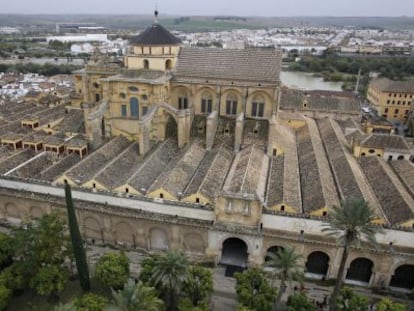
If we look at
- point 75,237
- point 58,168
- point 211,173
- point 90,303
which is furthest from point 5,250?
point 211,173

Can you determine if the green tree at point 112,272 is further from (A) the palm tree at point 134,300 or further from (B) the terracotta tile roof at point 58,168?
(B) the terracotta tile roof at point 58,168

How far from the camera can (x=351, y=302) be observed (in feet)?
81.7

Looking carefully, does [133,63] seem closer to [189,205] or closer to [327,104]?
[189,205]

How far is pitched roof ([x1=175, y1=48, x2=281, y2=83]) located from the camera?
45375mm

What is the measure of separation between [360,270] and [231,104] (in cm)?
2515

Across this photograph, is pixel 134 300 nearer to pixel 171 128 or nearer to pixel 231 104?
pixel 171 128

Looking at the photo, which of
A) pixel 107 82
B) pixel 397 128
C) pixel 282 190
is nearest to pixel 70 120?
pixel 107 82

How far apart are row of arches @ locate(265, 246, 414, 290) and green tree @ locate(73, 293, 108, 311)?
14089mm

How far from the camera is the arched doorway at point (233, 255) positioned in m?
32.5

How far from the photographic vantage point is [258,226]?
1232 inches

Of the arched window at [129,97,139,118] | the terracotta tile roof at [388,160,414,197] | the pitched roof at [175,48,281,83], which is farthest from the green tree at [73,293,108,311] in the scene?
the terracotta tile roof at [388,160,414,197]

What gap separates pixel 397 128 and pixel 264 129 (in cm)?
4008

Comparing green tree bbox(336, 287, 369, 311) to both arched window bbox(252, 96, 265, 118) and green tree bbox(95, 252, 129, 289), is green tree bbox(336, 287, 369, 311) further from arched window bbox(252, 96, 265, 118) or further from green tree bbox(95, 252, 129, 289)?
arched window bbox(252, 96, 265, 118)

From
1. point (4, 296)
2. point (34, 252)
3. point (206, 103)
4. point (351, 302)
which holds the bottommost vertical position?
point (4, 296)
